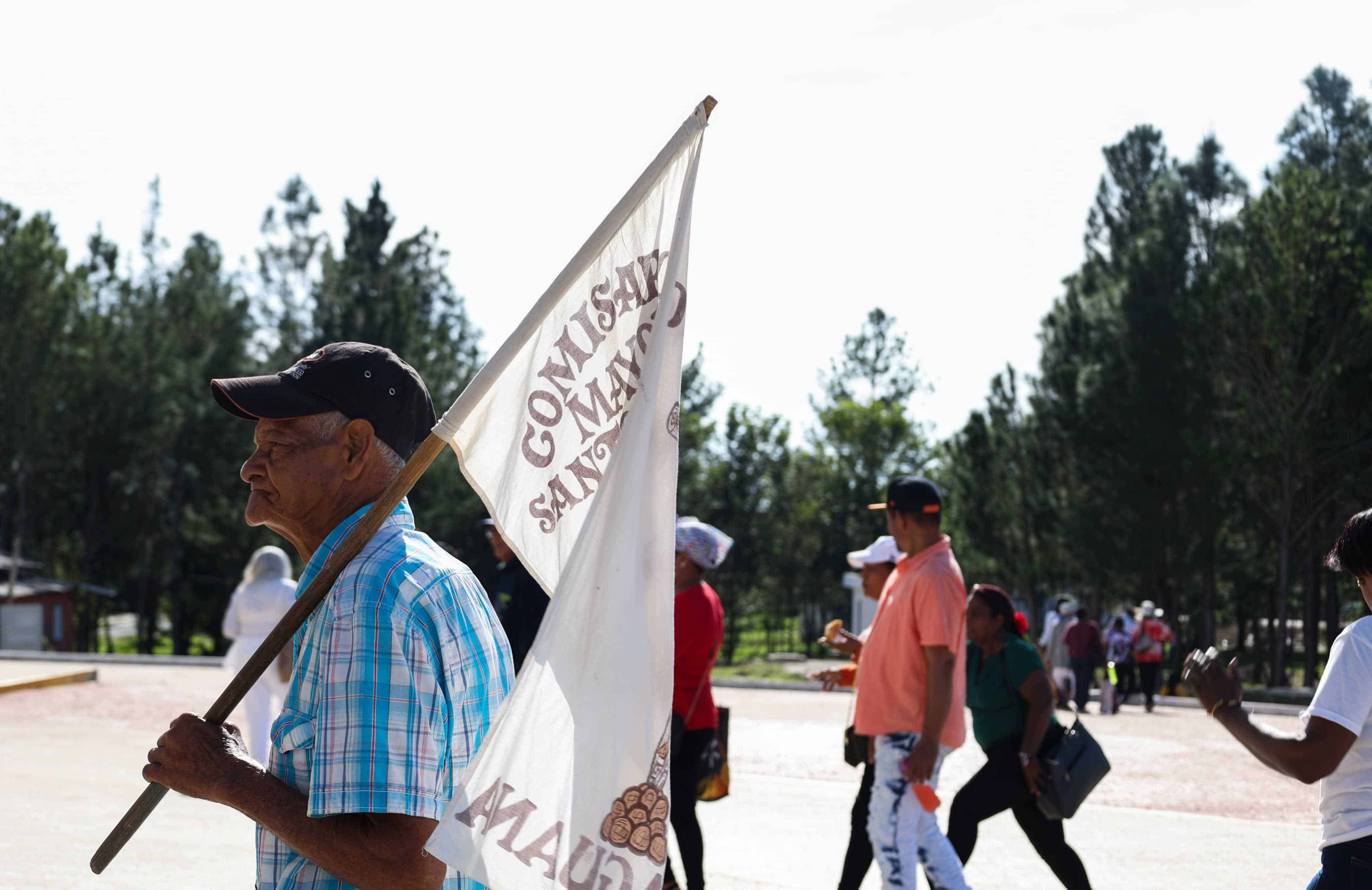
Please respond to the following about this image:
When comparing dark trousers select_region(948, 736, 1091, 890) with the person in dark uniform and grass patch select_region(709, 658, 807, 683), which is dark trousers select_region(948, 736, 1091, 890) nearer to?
the person in dark uniform

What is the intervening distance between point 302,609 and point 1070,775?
4.81 metres

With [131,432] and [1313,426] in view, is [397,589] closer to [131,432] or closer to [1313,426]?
[1313,426]

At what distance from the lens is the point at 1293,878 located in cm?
820

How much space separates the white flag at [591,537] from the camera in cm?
231

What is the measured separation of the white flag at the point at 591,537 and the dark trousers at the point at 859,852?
12.7 feet

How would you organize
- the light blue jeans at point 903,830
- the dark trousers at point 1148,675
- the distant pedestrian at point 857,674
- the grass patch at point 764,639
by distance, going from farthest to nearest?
the grass patch at point 764,639
the dark trousers at point 1148,675
the distant pedestrian at point 857,674
the light blue jeans at point 903,830

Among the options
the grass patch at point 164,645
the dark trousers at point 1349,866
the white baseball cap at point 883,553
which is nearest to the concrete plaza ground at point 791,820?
the white baseball cap at point 883,553

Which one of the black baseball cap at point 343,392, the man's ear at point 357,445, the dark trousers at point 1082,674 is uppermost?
the black baseball cap at point 343,392

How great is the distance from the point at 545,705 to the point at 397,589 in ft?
1.20

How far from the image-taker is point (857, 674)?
20.7 ft

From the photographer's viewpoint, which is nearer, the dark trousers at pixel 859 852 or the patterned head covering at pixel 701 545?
the dark trousers at pixel 859 852

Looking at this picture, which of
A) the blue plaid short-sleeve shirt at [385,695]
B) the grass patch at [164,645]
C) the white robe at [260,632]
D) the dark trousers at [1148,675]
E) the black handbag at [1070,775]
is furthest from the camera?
the grass patch at [164,645]

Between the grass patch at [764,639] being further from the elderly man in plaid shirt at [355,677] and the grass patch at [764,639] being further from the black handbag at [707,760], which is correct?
the elderly man in plaid shirt at [355,677]

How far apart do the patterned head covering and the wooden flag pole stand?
14.5ft
